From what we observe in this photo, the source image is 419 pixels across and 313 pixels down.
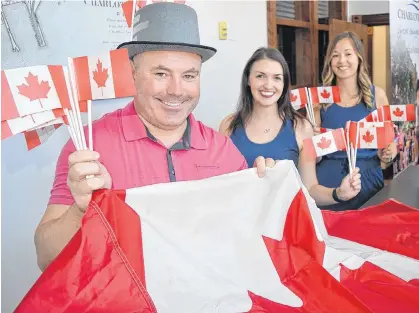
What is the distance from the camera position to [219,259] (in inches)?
52.0

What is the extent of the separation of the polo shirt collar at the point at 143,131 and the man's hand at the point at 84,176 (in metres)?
0.27

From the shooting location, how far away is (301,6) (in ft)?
16.9

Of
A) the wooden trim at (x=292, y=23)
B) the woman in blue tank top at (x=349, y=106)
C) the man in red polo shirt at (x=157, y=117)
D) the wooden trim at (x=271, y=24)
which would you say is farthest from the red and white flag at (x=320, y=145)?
the wooden trim at (x=292, y=23)

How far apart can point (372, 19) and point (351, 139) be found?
431 centimetres

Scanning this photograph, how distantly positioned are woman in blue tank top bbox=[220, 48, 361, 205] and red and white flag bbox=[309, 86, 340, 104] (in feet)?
1.80

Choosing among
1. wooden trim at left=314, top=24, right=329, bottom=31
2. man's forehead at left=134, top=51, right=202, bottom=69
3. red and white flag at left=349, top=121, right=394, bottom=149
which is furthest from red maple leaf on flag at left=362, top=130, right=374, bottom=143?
wooden trim at left=314, top=24, right=329, bottom=31

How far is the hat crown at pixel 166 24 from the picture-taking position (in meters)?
1.42

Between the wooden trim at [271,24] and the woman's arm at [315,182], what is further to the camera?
the wooden trim at [271,24]

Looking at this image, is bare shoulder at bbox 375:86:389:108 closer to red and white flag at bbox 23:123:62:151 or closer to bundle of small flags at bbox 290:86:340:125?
bundle of small flags at bbox 290:86:340:125

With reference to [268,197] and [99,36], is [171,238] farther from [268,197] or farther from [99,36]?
[99,36]

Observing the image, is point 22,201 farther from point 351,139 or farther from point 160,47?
point 351,139

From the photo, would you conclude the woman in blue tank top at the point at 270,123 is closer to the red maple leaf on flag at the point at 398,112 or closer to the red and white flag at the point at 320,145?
the red and white flag at the point at 320,145

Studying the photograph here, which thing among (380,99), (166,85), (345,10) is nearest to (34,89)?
(166,85)

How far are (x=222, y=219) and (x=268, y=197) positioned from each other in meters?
0.16
